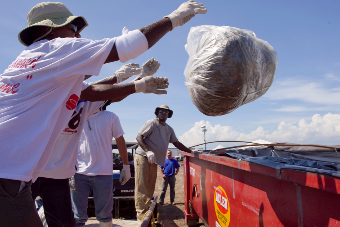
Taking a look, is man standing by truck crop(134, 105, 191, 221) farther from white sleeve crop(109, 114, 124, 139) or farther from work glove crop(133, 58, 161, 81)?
work glove crop(133, 58, 161, 81)

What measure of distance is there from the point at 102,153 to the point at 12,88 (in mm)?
1896

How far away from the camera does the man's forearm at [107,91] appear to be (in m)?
1.61

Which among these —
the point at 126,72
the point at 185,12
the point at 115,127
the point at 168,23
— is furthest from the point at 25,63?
the point at 115,127

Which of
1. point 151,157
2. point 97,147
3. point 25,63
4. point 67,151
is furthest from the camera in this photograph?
point 151,157

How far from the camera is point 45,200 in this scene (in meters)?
1.89

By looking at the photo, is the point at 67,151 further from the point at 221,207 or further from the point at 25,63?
the point at 221,207

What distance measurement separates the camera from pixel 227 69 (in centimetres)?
177

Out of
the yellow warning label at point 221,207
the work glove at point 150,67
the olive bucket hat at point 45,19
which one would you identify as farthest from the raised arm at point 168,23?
the yellow warning label at point 221,207

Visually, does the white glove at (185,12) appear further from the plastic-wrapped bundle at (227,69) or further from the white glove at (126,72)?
the white glove at (126,72)

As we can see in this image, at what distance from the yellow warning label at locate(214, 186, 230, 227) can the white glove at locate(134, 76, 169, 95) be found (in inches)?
54.7

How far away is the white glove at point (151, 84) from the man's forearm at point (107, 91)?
0.16ft

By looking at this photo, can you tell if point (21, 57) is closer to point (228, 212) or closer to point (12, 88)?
point (12, 88)

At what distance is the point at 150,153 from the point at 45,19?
290 cm

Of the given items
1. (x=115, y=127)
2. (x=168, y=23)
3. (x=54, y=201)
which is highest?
(x=168, y=23)
